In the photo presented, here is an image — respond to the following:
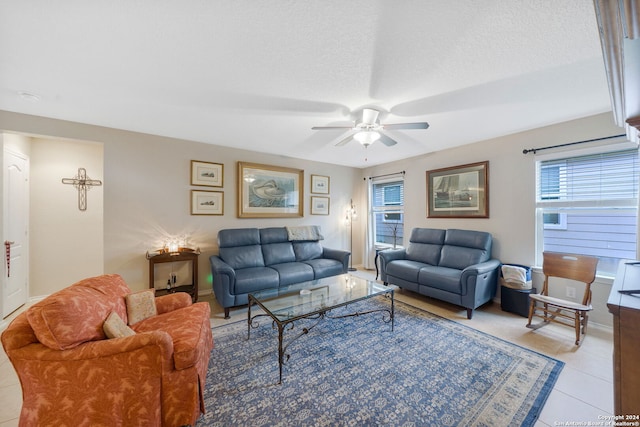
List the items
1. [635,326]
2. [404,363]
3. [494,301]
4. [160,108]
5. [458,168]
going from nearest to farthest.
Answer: [635,326]
[404,363]
[160,108]
[494,301]
[458,168]

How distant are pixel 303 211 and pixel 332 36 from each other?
11.2 feet

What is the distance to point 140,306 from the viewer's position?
1.88 metres

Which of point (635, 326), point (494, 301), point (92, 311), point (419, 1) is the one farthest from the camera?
point (494, 301)

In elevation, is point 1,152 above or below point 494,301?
above

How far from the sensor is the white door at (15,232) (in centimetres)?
263

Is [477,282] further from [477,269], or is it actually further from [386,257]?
[386,257]

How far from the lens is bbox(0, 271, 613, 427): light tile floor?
1.51m

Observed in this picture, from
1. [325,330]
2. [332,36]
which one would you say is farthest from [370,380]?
[332,36]

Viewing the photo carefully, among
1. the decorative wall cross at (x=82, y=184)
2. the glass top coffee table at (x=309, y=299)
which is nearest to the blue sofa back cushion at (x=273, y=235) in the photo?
the glass top coffee table at (x=309, y=299)

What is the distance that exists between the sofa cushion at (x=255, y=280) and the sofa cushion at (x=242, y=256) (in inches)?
8.3

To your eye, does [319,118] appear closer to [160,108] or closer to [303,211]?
[160,108]

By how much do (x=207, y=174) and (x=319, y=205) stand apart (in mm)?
2203

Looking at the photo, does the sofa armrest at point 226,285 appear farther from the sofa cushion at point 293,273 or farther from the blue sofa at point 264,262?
the sofa cushion at point 293,273

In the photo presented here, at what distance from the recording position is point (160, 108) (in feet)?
8.10
